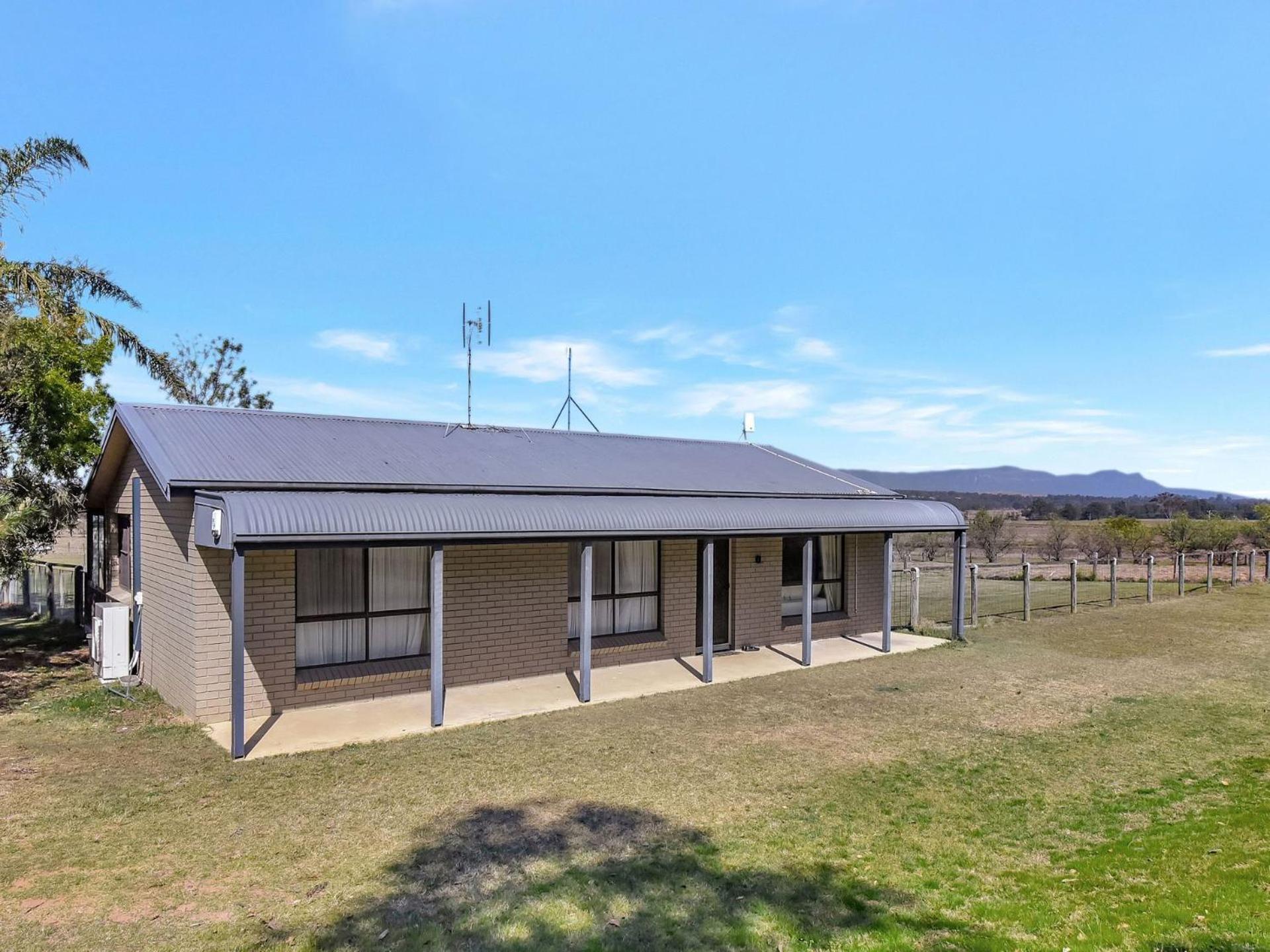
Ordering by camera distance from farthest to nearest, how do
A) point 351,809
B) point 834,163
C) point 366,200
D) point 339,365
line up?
point 339,365 < point 366,200 < point 834,163 < point 351,809

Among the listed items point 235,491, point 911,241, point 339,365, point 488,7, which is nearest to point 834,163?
point 911,241

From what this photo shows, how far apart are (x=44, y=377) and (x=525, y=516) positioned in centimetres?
815

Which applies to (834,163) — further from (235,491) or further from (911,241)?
(235,491)

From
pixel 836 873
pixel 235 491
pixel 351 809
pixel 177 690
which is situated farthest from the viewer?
pixel 177 690

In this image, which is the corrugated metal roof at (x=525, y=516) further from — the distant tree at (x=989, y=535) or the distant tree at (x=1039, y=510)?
the distant tree at (x=1039, y=510)

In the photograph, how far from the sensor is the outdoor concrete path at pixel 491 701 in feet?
27.0

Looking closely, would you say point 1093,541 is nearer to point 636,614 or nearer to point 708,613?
point 636,614

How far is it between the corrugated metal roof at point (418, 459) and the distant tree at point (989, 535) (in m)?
27.0

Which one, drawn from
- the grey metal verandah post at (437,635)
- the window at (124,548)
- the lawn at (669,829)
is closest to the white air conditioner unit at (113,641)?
the lawn at (669,829)

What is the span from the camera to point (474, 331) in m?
13.7

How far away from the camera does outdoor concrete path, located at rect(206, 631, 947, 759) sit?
8.23m

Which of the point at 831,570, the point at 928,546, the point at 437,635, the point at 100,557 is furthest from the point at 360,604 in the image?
the point at 928,546

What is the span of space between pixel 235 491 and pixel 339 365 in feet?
69.0

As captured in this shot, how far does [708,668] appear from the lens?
439 inches
